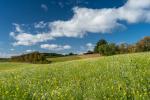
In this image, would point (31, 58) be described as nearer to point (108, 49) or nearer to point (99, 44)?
point (108, 49)

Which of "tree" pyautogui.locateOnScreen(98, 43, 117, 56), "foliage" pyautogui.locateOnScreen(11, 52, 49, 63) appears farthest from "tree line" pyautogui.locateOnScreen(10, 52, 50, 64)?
"tree" pyautogui.locateOnScreen(98, 43, 117, 56)

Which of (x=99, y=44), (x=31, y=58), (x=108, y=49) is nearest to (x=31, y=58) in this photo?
(x=31, y=58)

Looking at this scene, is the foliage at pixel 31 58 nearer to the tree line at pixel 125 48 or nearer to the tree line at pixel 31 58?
the tree line at pixel 31 58

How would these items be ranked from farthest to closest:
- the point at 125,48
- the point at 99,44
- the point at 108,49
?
the point at 99,44 → the point at 108,49 → the point at 125,48

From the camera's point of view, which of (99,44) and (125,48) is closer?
(125,48)

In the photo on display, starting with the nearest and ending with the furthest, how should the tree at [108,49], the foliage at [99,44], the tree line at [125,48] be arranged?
the tree line at [125,48] < the tree at [108,49] < the foliage at [99,44]

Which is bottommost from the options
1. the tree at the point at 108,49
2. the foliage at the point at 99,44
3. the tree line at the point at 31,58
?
the tree line at the point at 31,58

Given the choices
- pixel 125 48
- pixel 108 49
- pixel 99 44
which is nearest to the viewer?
pixel 125 48

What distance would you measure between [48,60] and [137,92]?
4997 inches

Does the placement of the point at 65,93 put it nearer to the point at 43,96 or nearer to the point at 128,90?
the point at 43,96

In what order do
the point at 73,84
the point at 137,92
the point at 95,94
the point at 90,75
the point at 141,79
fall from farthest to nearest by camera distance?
the point at 90,75 → the point at 73,84 → the point at 141,79 → the point at 95,94 → the point at 137,92

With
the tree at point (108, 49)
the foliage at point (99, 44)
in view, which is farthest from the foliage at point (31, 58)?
the foliage at point (99, 44)

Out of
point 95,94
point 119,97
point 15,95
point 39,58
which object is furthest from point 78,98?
point 39,58

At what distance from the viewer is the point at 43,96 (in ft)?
33.9
